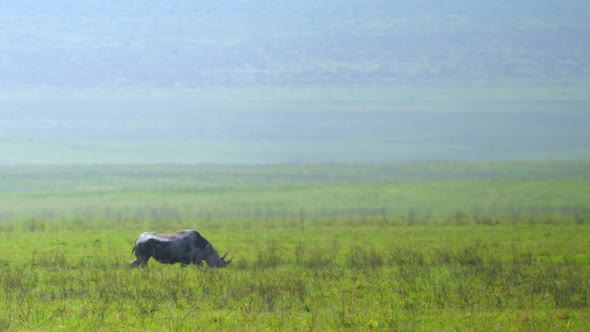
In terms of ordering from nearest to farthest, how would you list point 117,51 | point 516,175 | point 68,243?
point 68,243 → point 516,175 → point 117,51

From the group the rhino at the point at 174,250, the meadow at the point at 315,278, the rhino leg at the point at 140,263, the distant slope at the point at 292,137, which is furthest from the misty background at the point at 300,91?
the rhino leg at the point at 140,263

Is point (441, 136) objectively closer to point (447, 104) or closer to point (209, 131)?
point (447, 104)

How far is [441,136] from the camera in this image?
15350cm

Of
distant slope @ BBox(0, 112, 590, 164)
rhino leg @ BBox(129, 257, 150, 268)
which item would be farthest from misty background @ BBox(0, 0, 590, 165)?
rhino leg @ BBox(129, 257, 150, 268)

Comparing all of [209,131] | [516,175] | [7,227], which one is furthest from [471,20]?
[7,227]

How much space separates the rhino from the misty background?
114 meters

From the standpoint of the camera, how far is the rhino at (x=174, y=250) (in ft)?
71.8

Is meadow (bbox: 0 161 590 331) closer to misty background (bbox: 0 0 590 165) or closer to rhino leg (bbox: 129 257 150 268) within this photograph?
rhino leg (bbox: 129 257 150 268)

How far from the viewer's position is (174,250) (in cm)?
2208

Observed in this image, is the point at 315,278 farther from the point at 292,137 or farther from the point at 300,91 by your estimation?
the point at 300,91

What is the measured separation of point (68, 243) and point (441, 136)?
127 m

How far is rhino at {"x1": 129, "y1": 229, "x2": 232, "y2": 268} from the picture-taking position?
21.9 metres

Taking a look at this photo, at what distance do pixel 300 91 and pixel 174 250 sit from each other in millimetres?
153645

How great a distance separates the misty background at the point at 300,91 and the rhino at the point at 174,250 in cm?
11438
